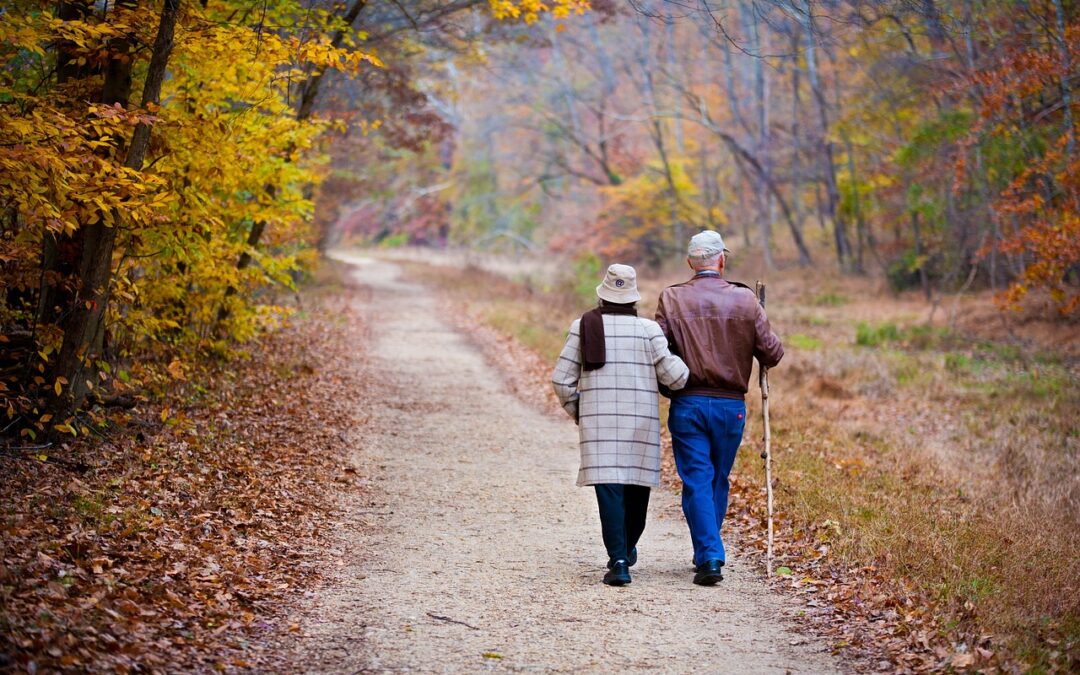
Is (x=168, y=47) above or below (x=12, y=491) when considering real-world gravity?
above

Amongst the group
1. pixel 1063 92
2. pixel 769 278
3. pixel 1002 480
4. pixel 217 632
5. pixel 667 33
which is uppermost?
pixel 667 33

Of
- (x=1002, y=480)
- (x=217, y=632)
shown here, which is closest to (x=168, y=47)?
(x=217, y=632)

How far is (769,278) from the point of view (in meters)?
37.6

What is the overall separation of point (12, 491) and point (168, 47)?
340 centimetres

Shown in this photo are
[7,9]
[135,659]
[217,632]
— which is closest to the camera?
[135,659]

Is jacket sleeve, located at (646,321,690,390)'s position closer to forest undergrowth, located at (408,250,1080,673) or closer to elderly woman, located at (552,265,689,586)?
elderly woman, located at (552,265,689,586)

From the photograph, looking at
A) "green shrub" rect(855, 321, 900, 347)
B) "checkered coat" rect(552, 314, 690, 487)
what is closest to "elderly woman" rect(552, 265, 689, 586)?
"checkered coat" rect(552, 314, 690, 487)

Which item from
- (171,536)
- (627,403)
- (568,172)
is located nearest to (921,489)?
(627,403)

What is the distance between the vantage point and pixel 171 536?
6.44m

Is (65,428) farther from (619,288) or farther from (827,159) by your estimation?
(827,159)

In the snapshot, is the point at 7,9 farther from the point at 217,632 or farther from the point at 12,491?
the point at 217,632

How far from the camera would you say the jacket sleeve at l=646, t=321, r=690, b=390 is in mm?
6180

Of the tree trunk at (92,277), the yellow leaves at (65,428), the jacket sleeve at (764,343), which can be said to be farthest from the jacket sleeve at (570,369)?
the yellow leaves at (65,428)

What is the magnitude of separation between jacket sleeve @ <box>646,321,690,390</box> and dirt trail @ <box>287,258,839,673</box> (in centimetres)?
128
